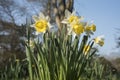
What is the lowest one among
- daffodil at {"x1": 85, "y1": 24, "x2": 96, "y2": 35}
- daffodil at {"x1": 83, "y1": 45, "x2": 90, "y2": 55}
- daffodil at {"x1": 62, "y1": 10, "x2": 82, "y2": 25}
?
daffodil at {"x1": 83, "y1": 45, "x2": 90, "y2": 55}

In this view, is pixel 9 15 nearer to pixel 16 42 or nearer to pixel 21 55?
pixel 16 42

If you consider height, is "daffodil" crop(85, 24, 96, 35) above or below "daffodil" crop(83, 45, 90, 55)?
above

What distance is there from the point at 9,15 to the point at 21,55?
3.60 meters

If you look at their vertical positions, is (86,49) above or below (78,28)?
below

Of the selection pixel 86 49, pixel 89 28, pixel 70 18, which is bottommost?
pixel 86 49

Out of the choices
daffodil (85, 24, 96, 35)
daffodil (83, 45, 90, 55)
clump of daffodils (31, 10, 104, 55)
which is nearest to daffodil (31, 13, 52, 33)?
clump of daffodils (31, 10, 104, 55)

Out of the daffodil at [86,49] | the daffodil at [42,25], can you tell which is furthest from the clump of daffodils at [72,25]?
the daffodil at [86,49]

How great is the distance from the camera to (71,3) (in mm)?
11508

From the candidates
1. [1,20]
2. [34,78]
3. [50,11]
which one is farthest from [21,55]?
[34,78]

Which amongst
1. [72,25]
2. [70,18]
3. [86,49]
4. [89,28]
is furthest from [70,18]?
[86,49]

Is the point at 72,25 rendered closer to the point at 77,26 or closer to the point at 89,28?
the point at 77,26

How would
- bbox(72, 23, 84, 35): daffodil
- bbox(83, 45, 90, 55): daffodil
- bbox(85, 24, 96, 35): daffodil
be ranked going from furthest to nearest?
1. bbox(83, 45, 90, 55): daffodil
2. bbox(85, 24, 96, 35): daffodil
3. bbox(72, 23, 84, 35): daffodil

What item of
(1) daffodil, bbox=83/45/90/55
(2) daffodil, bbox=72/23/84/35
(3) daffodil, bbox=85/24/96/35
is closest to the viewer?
(2) daffodil, bbox=72/23/84/35

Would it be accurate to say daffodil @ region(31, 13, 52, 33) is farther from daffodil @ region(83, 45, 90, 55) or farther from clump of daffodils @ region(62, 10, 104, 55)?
daffodil @ region(83, 45, 90, 55)
